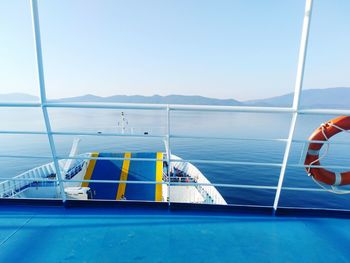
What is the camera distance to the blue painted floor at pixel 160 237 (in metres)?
1.48

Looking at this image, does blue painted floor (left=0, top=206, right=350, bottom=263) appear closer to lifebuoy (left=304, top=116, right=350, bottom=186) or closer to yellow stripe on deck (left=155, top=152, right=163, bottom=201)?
lifebuoy (left=304, top=116, right=350, bottom=186)

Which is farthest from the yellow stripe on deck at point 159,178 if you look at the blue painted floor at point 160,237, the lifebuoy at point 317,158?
the lifebuoy at point 317,158

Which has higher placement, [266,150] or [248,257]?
[248,257]

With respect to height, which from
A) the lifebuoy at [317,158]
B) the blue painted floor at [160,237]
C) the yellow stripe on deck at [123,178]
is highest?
the lifebuoy at [317,158]

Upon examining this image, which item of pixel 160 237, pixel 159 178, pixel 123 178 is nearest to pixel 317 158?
pixel 160 237

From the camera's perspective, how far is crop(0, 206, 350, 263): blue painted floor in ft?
4.86

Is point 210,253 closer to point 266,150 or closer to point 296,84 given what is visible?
point 296,84

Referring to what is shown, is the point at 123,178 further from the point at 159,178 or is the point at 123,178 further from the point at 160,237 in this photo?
the point at 160,237

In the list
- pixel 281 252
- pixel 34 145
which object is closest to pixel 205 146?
pixel 34 145

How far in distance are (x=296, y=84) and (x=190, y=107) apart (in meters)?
0.86

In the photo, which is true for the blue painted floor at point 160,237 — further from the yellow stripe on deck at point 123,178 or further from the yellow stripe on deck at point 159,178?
the yellow stripe on deck at point 123,178

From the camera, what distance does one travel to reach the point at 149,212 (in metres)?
2.06

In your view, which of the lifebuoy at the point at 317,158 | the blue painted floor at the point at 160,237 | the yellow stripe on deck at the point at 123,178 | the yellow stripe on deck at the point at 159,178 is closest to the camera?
the blue painted floor at the point at 160,237

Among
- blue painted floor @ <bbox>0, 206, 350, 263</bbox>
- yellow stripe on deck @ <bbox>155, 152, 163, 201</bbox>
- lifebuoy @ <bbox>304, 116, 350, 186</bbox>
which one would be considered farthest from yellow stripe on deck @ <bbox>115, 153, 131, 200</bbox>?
lifebuoy @ <bbox>304, 116, 350, 186</bbox>
